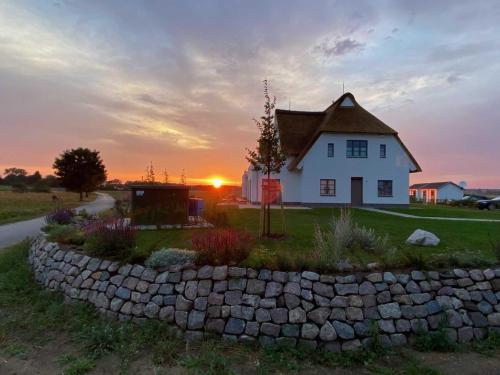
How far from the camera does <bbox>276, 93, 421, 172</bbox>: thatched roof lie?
2617 centimetres

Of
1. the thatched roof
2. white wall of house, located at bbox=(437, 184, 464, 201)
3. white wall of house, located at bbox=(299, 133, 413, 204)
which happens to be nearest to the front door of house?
white wall of house, located at bbox=(299, 133, 413, 204)

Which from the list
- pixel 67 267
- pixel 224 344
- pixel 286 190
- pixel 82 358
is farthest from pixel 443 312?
pixel 286 190

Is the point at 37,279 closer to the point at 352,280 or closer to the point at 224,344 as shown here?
the point at 224,344

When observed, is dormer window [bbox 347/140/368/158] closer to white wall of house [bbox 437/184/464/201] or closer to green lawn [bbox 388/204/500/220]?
green lawn [bbox 388/204/500/220]

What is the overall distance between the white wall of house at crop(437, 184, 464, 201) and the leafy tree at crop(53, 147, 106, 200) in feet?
171

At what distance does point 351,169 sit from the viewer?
26625mm

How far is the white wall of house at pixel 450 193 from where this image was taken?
5412 cm

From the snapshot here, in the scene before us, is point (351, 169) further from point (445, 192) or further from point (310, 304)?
point (445, 192)

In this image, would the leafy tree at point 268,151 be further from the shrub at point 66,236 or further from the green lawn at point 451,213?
the green lawn at point 451,213

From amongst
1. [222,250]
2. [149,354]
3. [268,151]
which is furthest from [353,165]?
[149,354]

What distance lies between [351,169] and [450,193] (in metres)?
36.8

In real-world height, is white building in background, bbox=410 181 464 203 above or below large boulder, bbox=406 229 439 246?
above

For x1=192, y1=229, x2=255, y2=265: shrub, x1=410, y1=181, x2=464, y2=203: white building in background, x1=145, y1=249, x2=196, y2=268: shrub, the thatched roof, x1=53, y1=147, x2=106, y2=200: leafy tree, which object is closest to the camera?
x1=192, y1=229, x2=255, y2=265: shrub

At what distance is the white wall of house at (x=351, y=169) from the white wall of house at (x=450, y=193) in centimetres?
3265
